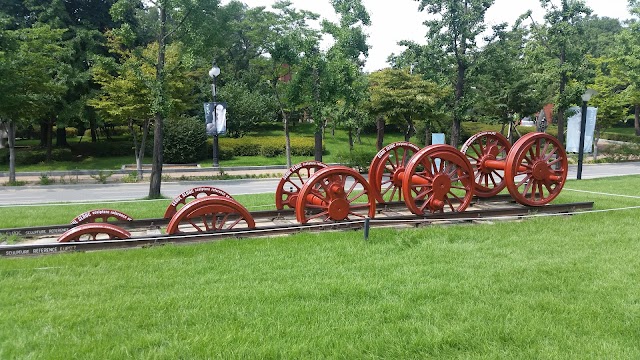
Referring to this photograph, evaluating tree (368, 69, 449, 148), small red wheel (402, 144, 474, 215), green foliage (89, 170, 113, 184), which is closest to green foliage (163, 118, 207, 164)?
green foliage (89, 170, 113, 184)

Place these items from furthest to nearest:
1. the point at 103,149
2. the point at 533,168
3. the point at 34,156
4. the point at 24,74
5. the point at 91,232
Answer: the point at 103,149 < the point at 34,156 < the point at 24,74 < the point at 533,168 < the point at 91,232

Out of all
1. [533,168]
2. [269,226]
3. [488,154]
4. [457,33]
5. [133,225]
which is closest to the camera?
[269,226]

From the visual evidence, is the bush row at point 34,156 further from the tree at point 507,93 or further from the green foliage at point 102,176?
the tree at point 507,93

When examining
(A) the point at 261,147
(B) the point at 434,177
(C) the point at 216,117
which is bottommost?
(A) the point at 261,147

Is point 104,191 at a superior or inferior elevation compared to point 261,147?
inferior

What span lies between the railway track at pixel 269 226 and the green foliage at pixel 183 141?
21684mm

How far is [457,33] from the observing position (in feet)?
74.3

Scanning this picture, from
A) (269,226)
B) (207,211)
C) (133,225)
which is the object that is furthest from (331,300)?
(133,225)

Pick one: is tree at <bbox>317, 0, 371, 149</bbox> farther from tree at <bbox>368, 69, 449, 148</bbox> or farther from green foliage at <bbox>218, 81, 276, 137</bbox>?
green foliage at <bbox>218, 81, 276, 137</bbox>

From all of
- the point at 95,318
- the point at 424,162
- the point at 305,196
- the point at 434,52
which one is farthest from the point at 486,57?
the point at 95,318

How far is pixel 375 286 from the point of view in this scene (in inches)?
205

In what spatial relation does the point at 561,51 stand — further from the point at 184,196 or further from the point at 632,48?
the point at 184,196

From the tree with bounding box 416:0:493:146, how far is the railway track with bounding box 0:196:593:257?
1315 cm

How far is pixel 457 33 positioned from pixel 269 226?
18.1 meters
